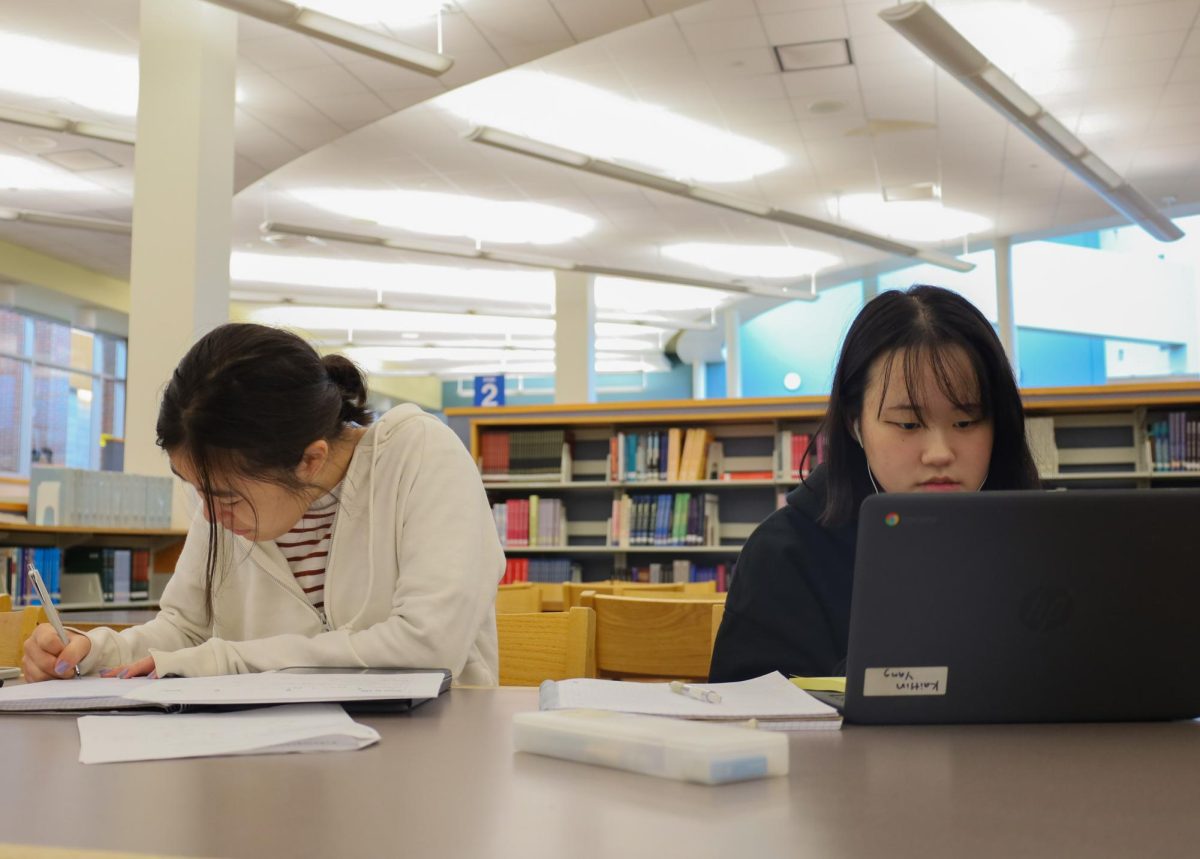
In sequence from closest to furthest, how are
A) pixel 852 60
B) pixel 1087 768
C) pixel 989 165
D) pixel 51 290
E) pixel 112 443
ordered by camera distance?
pixel 1087 768, pixel 852 60, pixel 989 165, pixel 51 290, pixel 112 443

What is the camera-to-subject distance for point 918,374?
158 centimetres

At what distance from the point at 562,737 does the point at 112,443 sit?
13048 millimetres

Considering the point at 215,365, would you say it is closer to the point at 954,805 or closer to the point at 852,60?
the point at 954,805

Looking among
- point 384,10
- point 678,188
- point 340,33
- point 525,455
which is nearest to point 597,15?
point 384,10

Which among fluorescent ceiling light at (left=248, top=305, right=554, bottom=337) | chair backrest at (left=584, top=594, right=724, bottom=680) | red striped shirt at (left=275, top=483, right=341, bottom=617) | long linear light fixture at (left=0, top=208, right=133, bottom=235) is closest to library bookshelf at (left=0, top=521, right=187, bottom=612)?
chair backrest at (left=584, top=594, right=724, bottom=680)

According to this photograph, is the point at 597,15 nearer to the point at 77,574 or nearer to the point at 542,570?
the point at 542,570

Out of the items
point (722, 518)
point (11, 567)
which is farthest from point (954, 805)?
point (722, 518)

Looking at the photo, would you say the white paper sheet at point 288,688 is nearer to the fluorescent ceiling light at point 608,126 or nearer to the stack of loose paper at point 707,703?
the stack of loose paper at point 707,703

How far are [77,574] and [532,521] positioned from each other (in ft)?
7.36

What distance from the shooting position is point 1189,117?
26.2ft

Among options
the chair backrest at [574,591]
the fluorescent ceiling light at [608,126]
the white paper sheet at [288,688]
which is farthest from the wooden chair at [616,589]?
the fluorescent ceiling light at [608,126]

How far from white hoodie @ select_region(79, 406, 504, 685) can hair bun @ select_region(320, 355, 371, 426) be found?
0.04m

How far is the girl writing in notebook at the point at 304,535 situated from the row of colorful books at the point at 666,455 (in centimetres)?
406

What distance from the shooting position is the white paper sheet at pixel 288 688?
1056 mm
